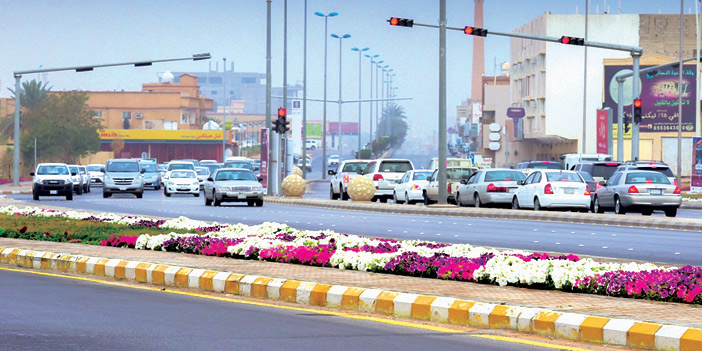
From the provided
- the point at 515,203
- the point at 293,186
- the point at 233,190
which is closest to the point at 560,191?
the point at 515,203

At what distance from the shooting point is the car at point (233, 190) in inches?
1711

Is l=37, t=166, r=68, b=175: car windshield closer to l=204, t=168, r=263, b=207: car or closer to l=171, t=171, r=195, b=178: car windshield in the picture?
l=171, t=171, r=195, b=178: car windshield

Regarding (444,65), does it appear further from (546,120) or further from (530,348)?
(546,120)

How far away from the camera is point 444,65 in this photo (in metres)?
40.3

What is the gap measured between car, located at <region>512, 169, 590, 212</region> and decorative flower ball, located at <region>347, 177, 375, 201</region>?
9437 mm

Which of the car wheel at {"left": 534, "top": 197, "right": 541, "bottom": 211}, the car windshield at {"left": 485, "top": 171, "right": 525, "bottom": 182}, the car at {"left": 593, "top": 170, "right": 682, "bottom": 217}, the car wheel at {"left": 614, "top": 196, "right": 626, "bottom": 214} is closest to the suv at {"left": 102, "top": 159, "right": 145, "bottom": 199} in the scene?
the car windshield at {"left": 485, "top": 171, "right": 525, "bottom": 182}

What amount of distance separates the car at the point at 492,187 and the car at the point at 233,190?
7.63 m

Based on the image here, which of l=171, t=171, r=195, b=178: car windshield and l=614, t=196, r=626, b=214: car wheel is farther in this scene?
l=171, t=171, r=195, b=178: car windshield

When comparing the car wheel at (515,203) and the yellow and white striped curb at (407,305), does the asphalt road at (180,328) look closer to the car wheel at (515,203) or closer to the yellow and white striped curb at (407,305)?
the yellow and white striped curb at (407,305)

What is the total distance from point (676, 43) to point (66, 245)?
303 feet

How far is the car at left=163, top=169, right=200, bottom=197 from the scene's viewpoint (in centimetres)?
5619

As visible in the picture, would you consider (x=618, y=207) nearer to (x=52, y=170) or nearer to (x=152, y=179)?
(x=52, y=170)

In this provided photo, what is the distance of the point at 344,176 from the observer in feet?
163

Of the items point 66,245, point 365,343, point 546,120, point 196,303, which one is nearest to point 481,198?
point 66,245
